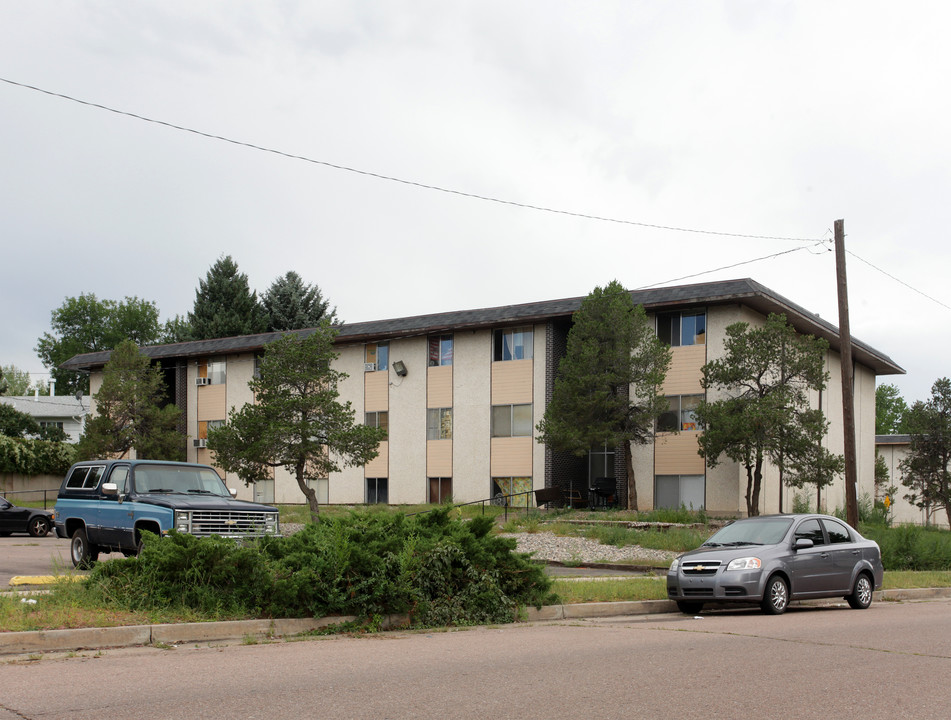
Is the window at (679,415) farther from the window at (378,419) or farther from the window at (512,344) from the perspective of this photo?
the window at (378,419)

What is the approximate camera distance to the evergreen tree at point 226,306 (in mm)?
72750

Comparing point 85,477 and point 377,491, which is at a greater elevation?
point 85,477

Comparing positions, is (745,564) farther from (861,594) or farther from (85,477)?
(85,477)

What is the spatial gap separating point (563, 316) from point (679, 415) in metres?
6.40

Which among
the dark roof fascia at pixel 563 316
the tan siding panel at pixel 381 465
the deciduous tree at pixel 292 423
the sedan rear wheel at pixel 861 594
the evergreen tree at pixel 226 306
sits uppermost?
the evergreen tree at pixel 226 306

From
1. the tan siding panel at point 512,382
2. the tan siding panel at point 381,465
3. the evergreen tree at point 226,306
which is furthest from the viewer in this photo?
the evergreen tree at point 226,306

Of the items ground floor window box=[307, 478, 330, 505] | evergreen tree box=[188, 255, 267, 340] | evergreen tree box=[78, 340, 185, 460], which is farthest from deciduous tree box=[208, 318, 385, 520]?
evergreen tree box=[188, 255, 267, 340]

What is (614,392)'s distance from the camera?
123 feet

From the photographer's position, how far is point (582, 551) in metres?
24.3

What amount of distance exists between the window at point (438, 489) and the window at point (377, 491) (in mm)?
2620

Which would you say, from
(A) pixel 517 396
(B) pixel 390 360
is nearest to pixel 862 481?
(A) pixel 517 396

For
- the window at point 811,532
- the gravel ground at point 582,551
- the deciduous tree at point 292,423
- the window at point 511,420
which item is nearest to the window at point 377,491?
the window at point 511,420

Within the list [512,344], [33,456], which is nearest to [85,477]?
[512,344]

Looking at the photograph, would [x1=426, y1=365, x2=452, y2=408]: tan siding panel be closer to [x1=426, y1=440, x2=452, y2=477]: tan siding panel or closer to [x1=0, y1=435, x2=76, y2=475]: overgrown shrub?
[x1=426, y1=440, x2=452, y2=477]: tan siding panel
